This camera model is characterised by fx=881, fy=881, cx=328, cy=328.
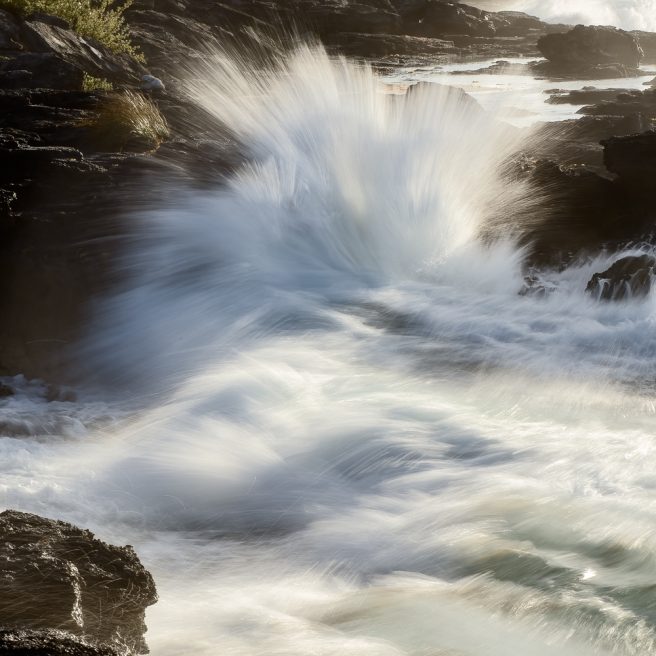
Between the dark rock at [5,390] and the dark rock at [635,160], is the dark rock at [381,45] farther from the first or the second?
the dark rock at [5,390]

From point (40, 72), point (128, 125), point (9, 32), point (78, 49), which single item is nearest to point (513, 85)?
point (78, 49)

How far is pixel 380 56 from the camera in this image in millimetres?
34969

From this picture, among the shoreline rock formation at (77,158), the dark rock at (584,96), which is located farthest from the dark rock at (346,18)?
the shoreline rock formation at (77,158)

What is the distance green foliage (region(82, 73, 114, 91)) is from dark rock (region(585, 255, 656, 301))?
7170mm

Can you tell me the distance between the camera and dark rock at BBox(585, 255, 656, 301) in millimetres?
9383

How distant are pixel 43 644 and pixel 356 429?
387 centimetres

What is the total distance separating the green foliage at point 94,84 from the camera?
491 inches

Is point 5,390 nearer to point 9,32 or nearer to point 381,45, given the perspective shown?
point 9,32

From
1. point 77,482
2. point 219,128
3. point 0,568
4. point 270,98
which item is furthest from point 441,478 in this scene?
point 270,98

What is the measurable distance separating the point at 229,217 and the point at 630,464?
584 centimetres

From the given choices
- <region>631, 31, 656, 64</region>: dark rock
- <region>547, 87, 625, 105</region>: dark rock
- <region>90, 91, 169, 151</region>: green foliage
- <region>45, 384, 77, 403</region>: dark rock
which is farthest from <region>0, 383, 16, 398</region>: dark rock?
<region>631, 31, 656, 64</region>: dark rock

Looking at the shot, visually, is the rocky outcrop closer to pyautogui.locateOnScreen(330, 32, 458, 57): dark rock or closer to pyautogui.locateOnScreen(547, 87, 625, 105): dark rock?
pyautogui.locateOnScreen(547, 87, 625, 105): dark rock

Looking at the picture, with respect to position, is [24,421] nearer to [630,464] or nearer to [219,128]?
[630,464]

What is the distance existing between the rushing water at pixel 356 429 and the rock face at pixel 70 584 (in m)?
0.29
